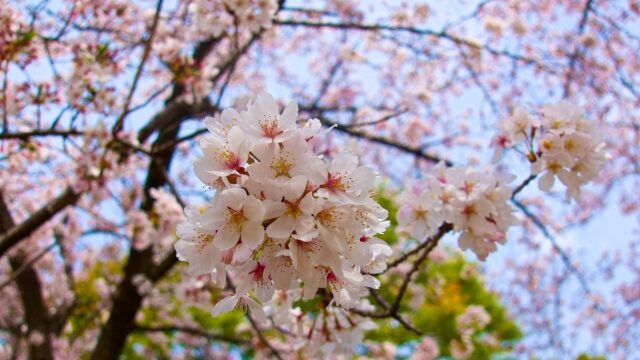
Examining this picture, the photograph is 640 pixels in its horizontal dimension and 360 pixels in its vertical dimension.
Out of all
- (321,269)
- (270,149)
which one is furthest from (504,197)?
(270,149)

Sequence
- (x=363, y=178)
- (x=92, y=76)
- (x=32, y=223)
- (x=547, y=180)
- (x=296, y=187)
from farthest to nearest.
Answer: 1. (x=32, y=223)
2. (x=92, y=76)
3. (x=547, y=180)
4. (x=363, y=178)
5. (x=296, y=187)

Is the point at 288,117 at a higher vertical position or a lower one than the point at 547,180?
lower

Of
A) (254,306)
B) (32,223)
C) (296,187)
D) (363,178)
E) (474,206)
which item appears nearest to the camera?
(296,187)

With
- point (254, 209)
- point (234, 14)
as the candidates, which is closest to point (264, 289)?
point (254, 209)

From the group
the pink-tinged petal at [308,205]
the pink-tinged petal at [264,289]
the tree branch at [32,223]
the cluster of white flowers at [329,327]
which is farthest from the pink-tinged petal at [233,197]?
the tree branch at [32,223]

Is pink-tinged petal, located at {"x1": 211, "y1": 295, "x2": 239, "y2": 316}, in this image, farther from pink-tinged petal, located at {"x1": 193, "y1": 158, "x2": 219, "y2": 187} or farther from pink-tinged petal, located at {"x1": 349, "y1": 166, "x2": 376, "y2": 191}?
pink-tinged petal, located at {"x1": 349, "y1": 166, "x2": 376, "y2": 191}

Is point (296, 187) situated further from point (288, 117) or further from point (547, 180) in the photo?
point (547, 180)

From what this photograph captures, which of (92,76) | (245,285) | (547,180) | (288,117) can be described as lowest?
(245,285)
